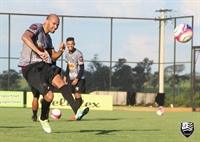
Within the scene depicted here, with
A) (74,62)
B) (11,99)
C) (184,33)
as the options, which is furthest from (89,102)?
(74,62)

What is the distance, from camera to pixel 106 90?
3469cm

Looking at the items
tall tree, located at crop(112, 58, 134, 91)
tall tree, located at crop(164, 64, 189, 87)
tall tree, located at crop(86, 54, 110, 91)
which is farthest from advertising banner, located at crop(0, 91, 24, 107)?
tall tree, located at crop(164, 64, 189, 87)

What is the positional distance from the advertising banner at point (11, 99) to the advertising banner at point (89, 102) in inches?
21.8

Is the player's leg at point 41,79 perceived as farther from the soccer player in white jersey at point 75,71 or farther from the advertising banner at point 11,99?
the advertising banner at point 11,99

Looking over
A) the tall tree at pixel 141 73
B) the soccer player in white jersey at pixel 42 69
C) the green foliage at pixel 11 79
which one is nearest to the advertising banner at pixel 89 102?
the green foliage at pixel 11 79

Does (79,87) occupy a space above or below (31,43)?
below

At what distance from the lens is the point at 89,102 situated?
2531 cm

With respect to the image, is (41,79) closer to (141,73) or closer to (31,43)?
(31,43)

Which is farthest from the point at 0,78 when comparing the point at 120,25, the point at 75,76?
the point at 75,76

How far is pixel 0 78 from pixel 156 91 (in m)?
10.5

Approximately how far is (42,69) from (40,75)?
0.16 m

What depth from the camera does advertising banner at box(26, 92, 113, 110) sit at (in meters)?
25.2

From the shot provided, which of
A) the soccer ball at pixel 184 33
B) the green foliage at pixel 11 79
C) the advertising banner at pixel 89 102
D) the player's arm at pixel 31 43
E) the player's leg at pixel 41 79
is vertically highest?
the soccer ball at pixel 184 33

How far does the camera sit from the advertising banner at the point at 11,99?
25.6 m
